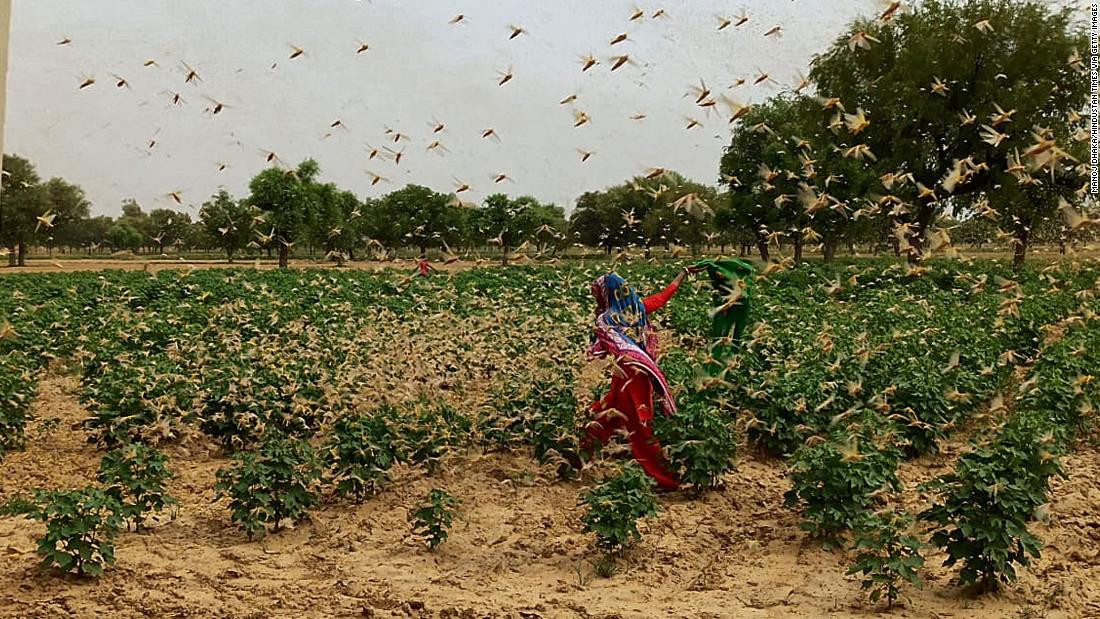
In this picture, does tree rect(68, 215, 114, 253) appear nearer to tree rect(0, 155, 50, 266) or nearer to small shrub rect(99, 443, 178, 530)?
tree rect(0, 155, 50, 266)

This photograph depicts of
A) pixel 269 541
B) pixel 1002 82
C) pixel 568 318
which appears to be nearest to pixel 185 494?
pixel 269 541

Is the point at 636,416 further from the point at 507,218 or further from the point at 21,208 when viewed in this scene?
the point at 21,208

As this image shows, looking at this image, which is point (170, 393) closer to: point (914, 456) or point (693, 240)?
point (914, 456)

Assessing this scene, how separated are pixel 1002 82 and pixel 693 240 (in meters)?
37.6

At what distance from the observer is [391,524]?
8172mm

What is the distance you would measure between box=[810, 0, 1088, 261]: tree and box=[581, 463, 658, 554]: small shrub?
2908cm

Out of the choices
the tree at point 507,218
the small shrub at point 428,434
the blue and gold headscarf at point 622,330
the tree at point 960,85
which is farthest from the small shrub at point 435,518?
the tree at point 507,218

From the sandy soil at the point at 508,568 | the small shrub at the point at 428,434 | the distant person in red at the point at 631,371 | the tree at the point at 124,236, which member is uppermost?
the tree at the point at 124,236

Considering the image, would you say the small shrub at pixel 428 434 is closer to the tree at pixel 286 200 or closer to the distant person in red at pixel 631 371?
the distant person in red at pixel 631 371

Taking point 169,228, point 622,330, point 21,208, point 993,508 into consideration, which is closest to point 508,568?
point 622,330

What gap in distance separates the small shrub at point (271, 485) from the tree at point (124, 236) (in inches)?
3404

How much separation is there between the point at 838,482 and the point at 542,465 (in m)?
3.33

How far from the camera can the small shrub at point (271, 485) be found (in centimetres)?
761

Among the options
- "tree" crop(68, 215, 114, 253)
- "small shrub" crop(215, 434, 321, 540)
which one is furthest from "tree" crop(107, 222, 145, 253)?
"small shrub" crop(215, 434, 321, 540)
